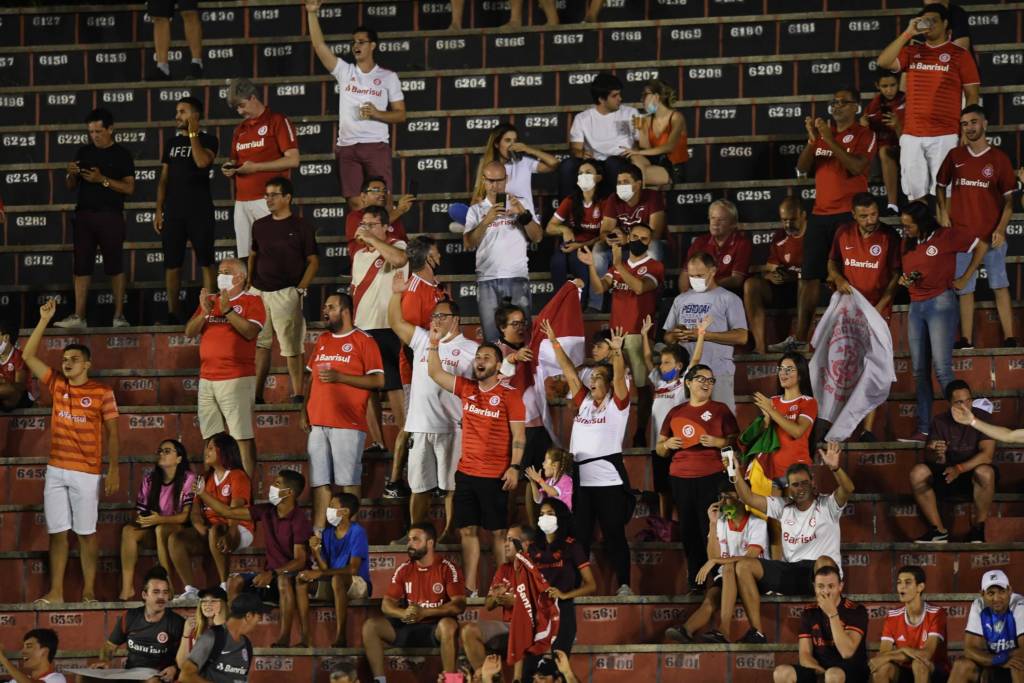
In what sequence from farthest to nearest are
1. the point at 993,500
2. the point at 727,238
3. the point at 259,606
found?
the point at 727,238 < the point at 993,500 < the point at 259,606

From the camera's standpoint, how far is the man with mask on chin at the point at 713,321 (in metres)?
14.3

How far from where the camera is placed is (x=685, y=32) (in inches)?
726

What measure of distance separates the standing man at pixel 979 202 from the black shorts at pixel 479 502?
13.1ft

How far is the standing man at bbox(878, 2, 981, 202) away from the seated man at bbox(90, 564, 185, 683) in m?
6.81

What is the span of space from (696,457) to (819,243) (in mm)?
2659

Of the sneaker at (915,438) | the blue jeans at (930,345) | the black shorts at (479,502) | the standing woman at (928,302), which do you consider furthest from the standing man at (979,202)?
the black shorts at (479,502)

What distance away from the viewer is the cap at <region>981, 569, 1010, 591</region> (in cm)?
1251

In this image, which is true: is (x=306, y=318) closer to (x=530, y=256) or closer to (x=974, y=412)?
(x=530, y=256)

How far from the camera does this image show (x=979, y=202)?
1505 centimetres

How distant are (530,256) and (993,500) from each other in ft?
14.8

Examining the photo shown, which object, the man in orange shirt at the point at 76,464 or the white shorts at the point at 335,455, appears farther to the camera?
the man in orange shirt at the point at 76,464

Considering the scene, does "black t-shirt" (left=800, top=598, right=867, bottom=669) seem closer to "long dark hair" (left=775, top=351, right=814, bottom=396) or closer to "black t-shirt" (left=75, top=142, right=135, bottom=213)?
"long dark hair" (left=775, top=351, right=814, bottom=396)

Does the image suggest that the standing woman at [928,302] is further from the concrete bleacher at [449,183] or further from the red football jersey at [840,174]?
the red football jersey at [840,174]

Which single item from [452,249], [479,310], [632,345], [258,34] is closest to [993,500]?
[632,345]
